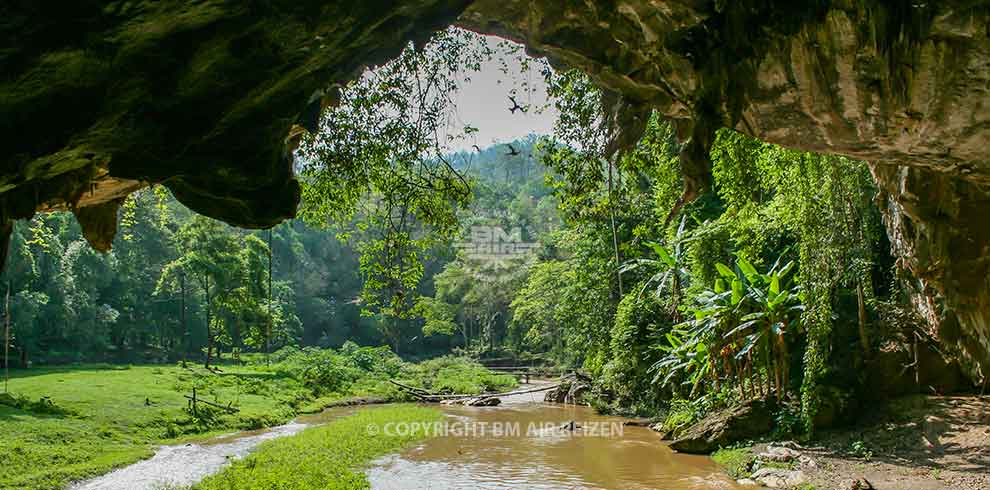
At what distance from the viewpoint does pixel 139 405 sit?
1997 centimetres

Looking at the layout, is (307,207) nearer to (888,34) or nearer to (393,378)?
(888,34)

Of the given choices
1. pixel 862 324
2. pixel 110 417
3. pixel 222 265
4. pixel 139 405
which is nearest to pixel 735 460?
pixel 862 324

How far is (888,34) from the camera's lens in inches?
174

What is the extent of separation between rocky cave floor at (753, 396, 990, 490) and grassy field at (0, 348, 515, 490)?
1351cm

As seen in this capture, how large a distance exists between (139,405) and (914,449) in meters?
19.9

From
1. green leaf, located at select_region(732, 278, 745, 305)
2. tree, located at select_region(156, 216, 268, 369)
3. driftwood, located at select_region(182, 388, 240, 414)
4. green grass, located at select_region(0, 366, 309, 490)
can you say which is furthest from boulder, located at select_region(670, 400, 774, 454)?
tree, located at select_region(156, 216, 268, 369)

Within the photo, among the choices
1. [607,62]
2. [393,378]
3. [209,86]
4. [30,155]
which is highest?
[607,62]

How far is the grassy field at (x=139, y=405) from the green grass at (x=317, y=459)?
3023mm

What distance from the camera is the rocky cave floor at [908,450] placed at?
9758 millimetres

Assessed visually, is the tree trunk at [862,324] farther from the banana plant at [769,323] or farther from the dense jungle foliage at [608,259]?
the banana plant at [769,323]

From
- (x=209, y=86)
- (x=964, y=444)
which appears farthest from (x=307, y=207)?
(x=964, y=444)

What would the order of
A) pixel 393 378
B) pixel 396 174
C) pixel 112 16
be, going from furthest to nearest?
pixel 393 378
pixel 396 174
pixel 112 16

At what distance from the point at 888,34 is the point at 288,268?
5789 cm

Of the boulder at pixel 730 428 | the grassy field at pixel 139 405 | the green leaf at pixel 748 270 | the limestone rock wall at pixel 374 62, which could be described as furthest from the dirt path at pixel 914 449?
the grassy field at pixel 139 405
